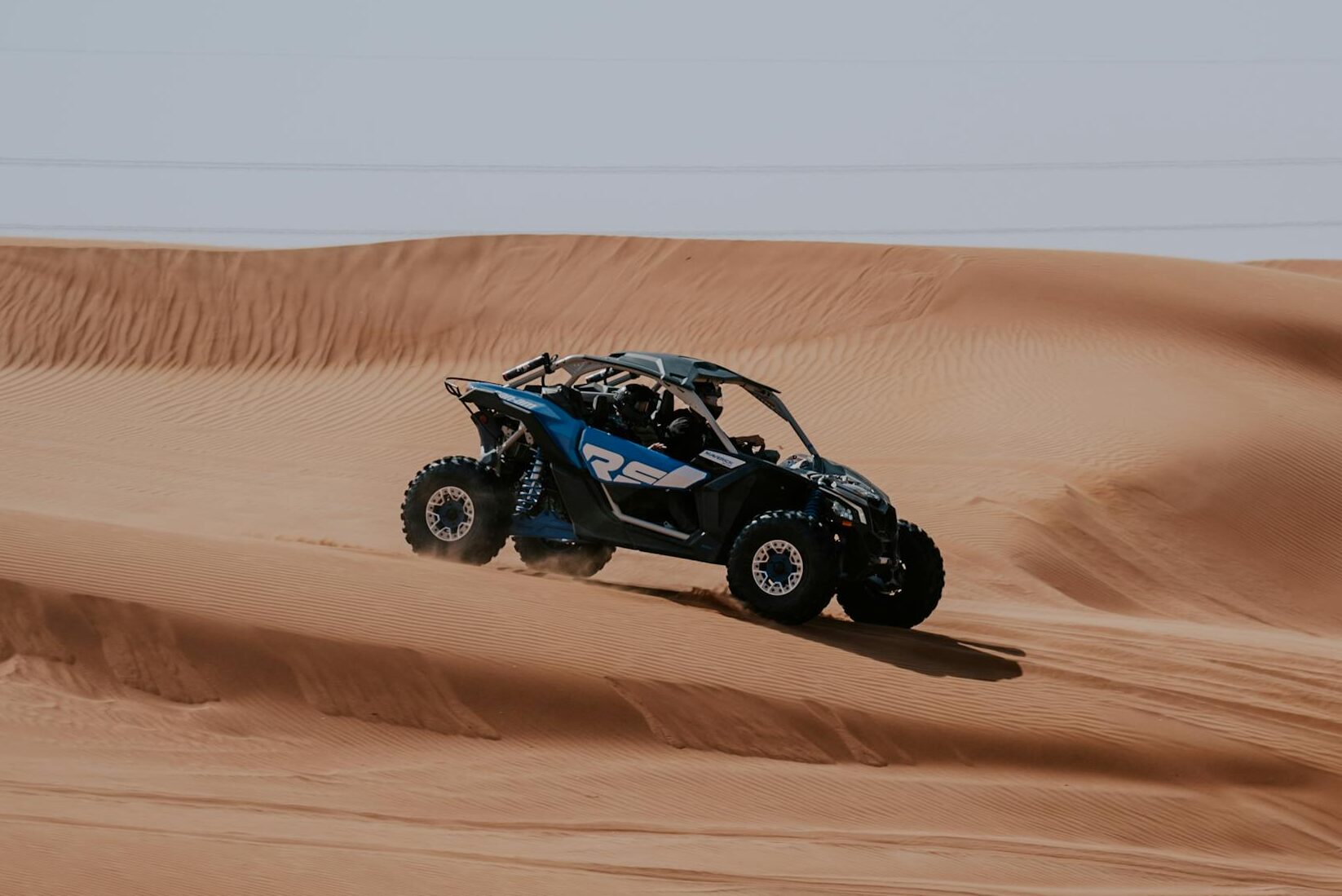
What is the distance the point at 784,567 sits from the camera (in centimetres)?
1192

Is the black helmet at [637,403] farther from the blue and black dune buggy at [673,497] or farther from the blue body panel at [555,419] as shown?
the blue body panel at [555,419]

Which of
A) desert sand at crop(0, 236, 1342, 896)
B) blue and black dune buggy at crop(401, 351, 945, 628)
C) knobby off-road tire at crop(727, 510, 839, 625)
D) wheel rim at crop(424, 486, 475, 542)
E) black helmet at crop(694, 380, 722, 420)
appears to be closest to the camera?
desert sand at crop(0, 236, 1342, 896)

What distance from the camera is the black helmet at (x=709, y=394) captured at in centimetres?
1260

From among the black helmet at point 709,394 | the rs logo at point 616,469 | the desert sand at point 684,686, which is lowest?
the desert sand at point 684,686

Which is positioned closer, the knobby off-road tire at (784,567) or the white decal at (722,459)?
the knobby off-road tire at (784,567)

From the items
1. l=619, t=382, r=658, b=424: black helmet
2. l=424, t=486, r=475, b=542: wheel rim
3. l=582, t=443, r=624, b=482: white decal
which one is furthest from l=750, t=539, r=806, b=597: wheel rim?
l=424, t=486, r=475, b=542: wheel rim

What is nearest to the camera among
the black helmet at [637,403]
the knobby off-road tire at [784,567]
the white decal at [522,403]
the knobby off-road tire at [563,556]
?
the knobby off-road tire at [784,567]

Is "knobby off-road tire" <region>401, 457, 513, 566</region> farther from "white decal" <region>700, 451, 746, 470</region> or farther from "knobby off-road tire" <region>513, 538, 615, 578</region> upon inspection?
"white decal" <region>700, 451, 746, 470</region>

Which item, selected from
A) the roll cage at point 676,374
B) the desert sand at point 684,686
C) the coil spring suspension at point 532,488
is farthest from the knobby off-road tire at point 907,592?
the coil spring suspension at point 532,488

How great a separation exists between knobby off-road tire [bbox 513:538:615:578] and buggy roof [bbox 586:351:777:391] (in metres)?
1.74

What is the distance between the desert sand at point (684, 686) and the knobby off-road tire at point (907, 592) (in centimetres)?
36

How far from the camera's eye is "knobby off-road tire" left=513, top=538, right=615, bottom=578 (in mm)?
13812

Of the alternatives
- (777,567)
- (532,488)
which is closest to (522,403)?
(532,488)

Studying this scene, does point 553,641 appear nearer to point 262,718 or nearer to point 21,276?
point 262,718
